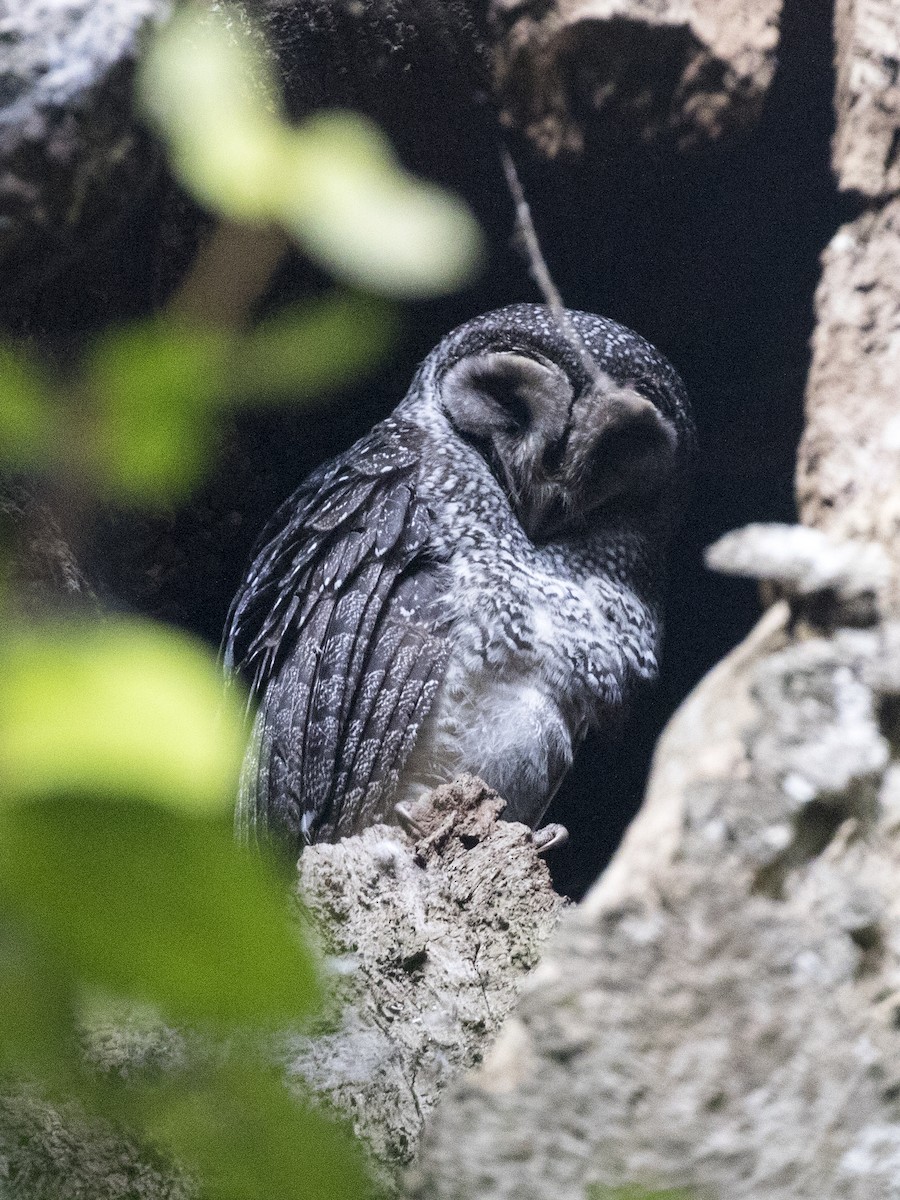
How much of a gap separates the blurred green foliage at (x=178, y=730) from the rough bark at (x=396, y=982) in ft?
2.91

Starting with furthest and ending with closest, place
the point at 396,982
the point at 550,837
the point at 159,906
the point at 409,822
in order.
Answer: the point at 550,837, the point at 409,822, the point at 396,982, the point at 159,906

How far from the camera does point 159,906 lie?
33cm

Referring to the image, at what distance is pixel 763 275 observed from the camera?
3039 mm

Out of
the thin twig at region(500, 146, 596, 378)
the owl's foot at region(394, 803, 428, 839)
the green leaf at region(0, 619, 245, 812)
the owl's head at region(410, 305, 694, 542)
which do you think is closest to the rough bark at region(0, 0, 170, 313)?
the green leaf at region(0, 619, 245, 812)

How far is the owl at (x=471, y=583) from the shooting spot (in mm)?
2508

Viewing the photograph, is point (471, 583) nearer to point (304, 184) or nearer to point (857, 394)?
point (857, 394)

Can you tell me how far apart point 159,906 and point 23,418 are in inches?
8.5

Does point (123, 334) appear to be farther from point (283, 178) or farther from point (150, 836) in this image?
point (150, 836)

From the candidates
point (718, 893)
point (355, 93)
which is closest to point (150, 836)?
point (718, 893)

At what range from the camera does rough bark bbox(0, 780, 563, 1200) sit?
1354mm

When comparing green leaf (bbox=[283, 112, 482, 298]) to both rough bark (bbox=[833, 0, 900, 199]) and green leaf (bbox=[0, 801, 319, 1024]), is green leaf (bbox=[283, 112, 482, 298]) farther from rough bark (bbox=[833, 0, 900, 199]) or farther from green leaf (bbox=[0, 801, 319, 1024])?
rough bark (bbox=[833, 0, 900, 199])

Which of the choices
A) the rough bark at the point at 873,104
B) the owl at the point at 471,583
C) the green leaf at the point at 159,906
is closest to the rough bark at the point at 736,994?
the green leaf at the point at 159,906

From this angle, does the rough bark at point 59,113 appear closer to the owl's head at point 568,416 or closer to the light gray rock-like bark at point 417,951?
the light gray rock-like bark at point 417,951

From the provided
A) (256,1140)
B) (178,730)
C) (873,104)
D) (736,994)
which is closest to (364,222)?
(178,730)
